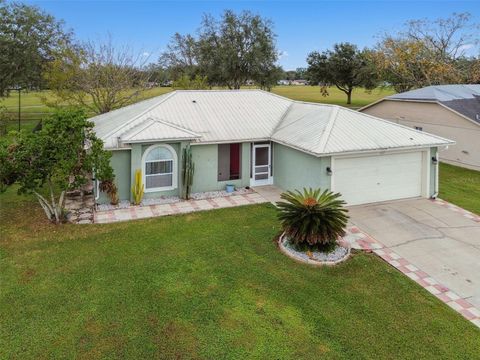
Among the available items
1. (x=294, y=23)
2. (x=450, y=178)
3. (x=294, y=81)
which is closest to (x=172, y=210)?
(x=450, y=178)

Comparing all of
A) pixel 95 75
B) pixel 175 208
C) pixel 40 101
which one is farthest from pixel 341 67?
pixel 175 208

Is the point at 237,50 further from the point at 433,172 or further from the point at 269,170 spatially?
the point at 433,172

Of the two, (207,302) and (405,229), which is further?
(405,229)

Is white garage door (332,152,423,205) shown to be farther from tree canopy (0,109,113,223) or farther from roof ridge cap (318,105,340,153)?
tree canopy (0,109,113,223)

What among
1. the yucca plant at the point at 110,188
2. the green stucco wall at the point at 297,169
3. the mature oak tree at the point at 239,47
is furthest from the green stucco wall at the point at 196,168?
the mature oak tree at the point at 239,47

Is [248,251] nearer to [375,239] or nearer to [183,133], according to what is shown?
[375,239]

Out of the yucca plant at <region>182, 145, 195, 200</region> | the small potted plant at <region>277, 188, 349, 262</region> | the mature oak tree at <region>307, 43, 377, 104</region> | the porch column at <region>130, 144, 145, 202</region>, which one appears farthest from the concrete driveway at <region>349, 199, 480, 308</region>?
the mature oak tree at <region>307, 43, 377, 104</region>
